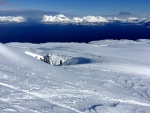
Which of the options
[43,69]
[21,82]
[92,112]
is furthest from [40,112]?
[43,69]

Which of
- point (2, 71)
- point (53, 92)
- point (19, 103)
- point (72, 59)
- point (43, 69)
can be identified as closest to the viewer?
point (19, 103)

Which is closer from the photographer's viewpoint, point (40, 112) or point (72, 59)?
point (40, 112)

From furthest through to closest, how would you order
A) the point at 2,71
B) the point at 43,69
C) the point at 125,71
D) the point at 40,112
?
1. the point at 125,71
2. the point at 43,69
3. the point at 2,71
4. the point at 40,112

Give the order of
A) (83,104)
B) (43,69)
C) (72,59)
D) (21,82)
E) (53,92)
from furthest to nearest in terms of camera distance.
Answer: (72,59), (43,69), (21,82), (53,92), (83,104)

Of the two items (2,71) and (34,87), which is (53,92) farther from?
(2,71)

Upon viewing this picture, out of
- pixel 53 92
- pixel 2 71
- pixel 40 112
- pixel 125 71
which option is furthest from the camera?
pixel 125 71

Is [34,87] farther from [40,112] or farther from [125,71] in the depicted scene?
[125,71]

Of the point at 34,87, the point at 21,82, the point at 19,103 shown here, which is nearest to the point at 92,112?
the point at 19,103

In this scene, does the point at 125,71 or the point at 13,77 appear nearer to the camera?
the point at 13,77
